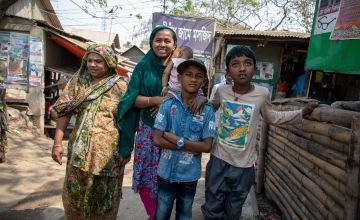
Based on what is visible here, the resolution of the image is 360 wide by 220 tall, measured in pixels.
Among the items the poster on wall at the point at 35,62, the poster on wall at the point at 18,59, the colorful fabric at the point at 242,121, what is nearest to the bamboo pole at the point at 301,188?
the colorful fabric at the point at 242,121

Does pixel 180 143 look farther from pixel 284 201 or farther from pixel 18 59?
pixel 18 59

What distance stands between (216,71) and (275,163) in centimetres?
889

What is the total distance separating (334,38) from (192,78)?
3677 mm

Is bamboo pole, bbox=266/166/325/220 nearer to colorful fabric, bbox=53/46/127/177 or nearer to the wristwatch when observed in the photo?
the wristwatch

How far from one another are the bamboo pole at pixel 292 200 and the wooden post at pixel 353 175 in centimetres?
74

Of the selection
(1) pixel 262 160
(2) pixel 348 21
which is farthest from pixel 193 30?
(1) pixel 262 160

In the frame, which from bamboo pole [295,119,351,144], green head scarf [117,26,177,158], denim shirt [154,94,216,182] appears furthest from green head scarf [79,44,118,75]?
bamboo pole [295,119,351,144]

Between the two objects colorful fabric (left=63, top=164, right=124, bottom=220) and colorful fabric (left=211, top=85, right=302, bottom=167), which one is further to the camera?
colorful fabric (left=63, top=164, right=124, bottom=220)

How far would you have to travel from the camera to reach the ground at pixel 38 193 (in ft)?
12.1

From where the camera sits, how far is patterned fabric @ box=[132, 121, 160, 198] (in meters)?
2.74

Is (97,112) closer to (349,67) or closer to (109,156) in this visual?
(109,156)

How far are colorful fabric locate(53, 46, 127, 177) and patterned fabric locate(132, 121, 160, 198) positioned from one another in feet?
0.60

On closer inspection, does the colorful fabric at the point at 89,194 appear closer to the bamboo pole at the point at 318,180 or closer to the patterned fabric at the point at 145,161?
the patterned fabric at the point at 145,161

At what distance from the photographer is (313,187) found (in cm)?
262
